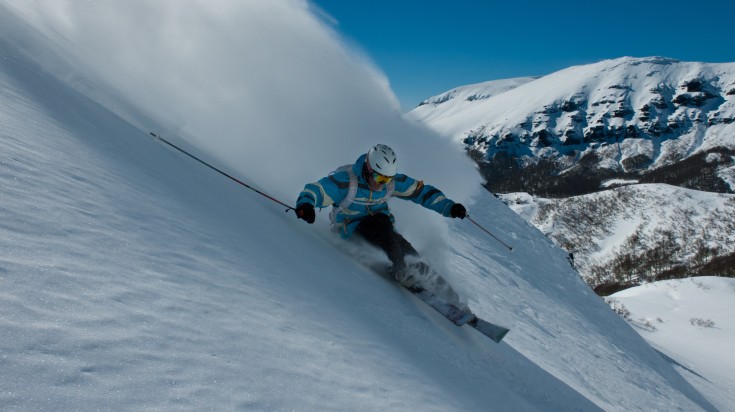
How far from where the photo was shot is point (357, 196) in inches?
219

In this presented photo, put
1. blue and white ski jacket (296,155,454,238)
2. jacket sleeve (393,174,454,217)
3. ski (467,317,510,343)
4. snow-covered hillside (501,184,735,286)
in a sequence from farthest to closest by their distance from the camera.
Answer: snow-covered hillside (501,184,735,286), jacket sleeve (393,174,454,217), blue and white ski jacket (296,155,454,238), ski (467,317,510,343)

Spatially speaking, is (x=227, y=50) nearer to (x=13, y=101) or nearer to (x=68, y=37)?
(x=68, y=37)

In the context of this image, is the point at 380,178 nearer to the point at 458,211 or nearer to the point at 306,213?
the point at 306,213

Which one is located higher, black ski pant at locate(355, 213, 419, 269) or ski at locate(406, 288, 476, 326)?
black ski pant at locate(355, 213, 419, 269)

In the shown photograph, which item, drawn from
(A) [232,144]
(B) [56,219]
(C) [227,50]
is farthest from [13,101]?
(C) [227,50]

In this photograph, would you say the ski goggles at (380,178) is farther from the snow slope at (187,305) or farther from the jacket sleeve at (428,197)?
the snow slope at (187,305)

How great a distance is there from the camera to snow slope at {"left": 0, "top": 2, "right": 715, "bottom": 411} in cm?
156

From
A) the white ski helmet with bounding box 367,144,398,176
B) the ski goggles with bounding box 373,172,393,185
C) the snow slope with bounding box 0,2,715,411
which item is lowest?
the snow slope with bounding box 0,2,715,411

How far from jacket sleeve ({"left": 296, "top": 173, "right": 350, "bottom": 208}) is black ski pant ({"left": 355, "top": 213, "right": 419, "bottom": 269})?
492mm

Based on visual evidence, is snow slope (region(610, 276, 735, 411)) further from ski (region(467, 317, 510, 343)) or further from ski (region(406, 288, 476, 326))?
ski (region(406, 288, 476, 326))

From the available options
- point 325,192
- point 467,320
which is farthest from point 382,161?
point 467,320

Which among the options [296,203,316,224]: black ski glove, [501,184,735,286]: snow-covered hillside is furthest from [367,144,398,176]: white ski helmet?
[501,184,735,286]: snow-covered hillside

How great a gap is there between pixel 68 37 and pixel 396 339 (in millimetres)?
11650

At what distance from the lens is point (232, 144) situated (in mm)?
8742
